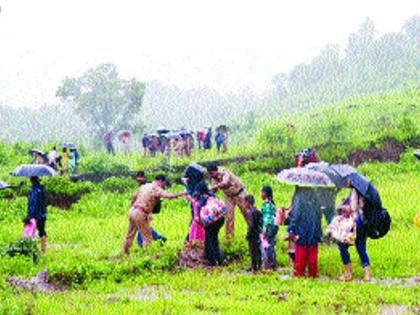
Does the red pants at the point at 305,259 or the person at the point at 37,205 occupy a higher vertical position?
the person at the point at 37,205

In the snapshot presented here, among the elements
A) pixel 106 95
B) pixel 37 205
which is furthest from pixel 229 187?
pixel 106 95

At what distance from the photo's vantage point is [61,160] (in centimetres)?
2956

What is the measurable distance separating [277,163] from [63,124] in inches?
3373

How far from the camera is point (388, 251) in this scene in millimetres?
A: 13523

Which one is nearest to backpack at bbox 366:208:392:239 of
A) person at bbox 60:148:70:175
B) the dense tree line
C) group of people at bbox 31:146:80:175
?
group of people at bbox 31:146:80:175

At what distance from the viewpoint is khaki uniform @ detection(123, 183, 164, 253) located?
1328cm

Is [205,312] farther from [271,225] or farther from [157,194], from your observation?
[157,194]

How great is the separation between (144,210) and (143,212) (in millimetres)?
42

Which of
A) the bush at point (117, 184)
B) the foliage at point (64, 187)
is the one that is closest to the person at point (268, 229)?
the foliage at point (64, 187)

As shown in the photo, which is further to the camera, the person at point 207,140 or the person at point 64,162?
the person at point 207,140

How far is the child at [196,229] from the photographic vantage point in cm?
1273

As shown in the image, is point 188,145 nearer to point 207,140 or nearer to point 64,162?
point 207,140

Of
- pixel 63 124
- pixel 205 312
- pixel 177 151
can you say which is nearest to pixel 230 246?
pixel 205 312

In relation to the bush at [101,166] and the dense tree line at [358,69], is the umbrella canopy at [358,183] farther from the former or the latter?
the dense tree line at [358,69]
